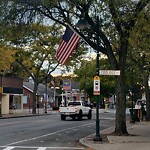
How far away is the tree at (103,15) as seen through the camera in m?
18.5

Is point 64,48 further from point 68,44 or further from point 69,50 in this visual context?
point 68,44

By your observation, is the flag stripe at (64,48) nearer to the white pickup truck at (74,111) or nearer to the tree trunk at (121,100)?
the tree trunk at (121,100)

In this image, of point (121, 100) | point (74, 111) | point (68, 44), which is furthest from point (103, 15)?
point (74, 111)

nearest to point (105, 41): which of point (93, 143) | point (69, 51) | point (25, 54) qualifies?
point (69, 51)

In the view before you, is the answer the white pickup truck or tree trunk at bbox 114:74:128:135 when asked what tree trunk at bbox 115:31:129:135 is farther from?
the white pickup truck

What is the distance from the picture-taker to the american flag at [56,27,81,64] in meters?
20.9

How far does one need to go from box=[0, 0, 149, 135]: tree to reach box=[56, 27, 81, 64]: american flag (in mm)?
479

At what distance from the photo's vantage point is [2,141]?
17766 millimetres

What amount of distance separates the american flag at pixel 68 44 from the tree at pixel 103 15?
479 millimetres

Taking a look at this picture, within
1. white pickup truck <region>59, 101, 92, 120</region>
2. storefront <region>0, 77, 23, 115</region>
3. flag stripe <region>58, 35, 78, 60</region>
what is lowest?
white pickup truck <region>59, 101, 92, 120</region>

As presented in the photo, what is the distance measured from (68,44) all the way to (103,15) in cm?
277

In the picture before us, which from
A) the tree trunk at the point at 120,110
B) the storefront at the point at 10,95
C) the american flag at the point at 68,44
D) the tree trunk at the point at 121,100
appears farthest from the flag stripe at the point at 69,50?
the storefront at the point at 10,95

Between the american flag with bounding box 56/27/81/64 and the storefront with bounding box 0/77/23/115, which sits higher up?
the american flag with bounding box 56/27/81/64

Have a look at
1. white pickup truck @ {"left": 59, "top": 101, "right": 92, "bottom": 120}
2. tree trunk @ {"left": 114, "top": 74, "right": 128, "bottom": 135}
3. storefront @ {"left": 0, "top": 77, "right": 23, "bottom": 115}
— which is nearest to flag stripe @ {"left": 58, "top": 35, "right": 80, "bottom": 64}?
tree trunk @ {"left": 114, "top": 74, "right": 128, "bottom": 135}
